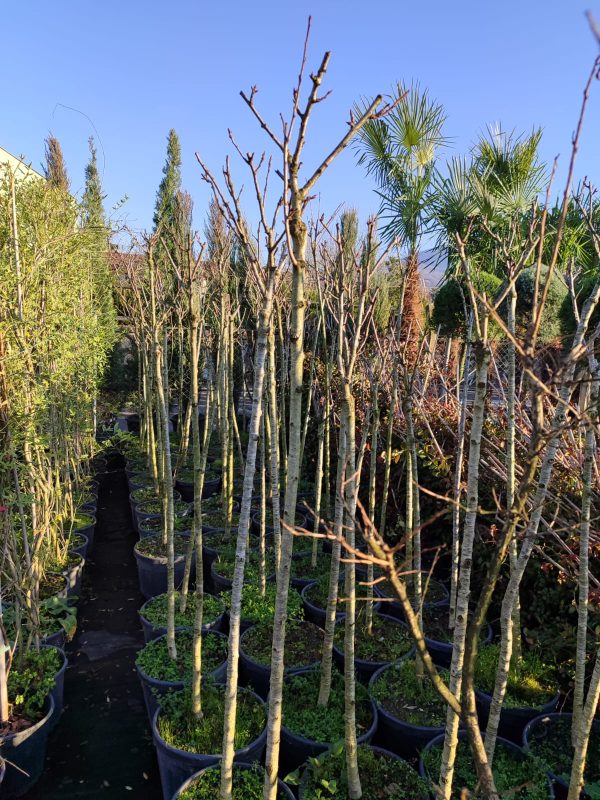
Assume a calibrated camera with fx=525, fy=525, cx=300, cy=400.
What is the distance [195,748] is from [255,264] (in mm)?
2130

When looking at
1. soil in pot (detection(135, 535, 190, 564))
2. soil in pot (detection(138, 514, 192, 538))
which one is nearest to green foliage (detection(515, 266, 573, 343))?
soil in pot (detection(138, 514, 192, 538))

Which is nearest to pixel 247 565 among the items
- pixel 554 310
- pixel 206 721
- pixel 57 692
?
pixel 57 692

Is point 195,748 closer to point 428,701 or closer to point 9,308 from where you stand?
point 428,701

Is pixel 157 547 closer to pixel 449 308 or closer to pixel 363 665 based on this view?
pixel 363 665

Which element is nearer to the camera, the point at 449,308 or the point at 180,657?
the point at 180,657

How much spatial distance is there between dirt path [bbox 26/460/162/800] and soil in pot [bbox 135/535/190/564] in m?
0.49

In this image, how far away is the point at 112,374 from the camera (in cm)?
970

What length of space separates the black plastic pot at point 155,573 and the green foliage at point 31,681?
116 centimetres

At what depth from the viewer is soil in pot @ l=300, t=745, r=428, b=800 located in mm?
2129

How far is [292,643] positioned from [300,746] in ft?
2.48

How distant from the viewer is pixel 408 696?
2.74 metres

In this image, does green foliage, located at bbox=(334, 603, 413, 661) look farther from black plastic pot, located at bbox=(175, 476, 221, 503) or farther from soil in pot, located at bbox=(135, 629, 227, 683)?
black plastic pot, located at bbox=(175, 476, 221, 503)

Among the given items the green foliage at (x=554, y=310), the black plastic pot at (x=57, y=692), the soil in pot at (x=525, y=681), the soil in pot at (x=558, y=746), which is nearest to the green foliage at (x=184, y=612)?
the black plastic pot at (x=57, y=692)

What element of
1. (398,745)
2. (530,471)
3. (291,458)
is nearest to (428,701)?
(398,745)
